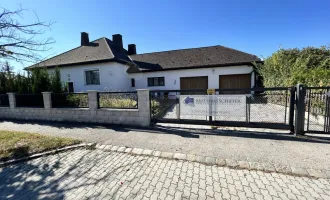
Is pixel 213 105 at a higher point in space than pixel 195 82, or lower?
lower

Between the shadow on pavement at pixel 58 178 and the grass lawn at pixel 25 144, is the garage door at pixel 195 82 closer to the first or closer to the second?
the grass lawn at pixel 25 144

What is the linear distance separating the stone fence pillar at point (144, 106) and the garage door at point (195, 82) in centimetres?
899

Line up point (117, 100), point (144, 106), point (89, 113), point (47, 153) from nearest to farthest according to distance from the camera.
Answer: point (47, 153) → point (144, 106) → point (117, 100) → point (89, 113)

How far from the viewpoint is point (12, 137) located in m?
5.28

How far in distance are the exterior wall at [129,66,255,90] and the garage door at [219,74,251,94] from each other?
0.28 metres

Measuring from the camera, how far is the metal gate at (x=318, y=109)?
4.46m

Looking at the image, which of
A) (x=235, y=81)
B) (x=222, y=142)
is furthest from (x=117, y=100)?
(x=235, y=81)

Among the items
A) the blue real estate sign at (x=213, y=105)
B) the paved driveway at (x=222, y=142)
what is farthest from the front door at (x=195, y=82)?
the paved driveway at (x=222, y=142)

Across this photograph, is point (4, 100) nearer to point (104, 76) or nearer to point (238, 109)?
point (104, 76)

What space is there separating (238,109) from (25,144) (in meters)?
6.58

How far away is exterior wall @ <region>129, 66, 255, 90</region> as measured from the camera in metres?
12.9

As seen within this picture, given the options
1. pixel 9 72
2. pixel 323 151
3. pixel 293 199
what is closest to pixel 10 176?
pixel 293 199

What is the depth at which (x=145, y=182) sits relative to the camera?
2.83m

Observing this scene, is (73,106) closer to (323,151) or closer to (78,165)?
(78,165)
